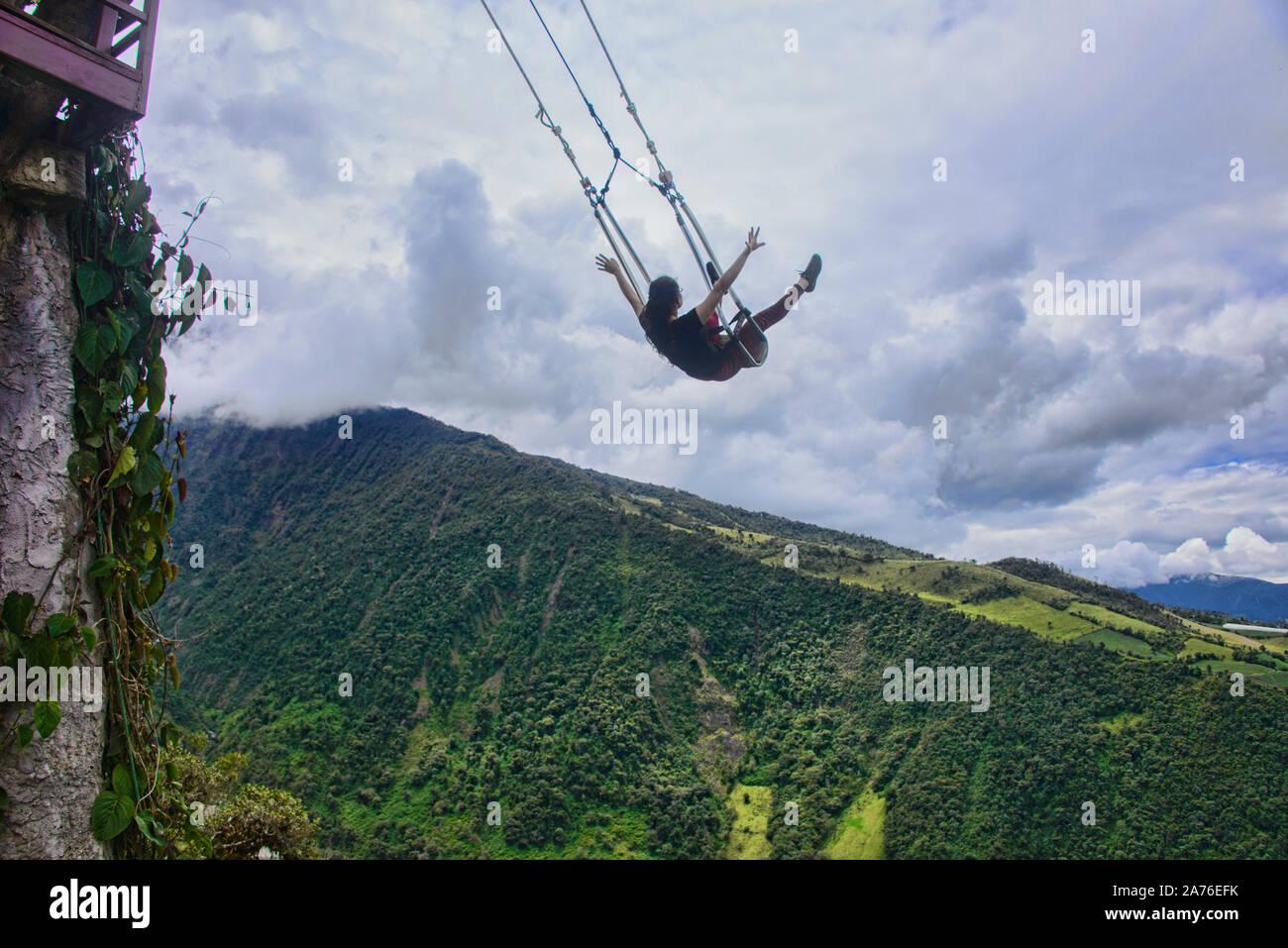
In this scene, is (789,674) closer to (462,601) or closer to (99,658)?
(462,601)

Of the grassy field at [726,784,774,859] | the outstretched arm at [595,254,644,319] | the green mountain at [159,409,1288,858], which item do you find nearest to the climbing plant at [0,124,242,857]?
the outstretched arm at [595,254,644,319]

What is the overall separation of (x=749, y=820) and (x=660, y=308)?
5266cm

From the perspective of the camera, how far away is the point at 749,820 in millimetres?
51000

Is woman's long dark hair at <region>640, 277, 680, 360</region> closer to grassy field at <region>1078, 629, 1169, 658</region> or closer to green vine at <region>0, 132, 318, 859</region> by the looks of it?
green vine at <region>0, 132, 318, 859</region>

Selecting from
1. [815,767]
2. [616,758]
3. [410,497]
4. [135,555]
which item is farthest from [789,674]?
[135,555]

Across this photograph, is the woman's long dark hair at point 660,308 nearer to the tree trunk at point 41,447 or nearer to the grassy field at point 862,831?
the tree trunk at point 41,447

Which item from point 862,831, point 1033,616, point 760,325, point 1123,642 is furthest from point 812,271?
point 1033,616

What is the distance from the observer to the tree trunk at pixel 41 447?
A: 3.75 meters

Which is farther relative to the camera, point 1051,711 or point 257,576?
point 257,576

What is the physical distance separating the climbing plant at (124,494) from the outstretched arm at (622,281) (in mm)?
2988

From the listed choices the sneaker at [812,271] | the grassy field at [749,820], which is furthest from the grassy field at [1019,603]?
the sneaker at [812,271]

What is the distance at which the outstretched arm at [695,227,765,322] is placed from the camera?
527 centimetres

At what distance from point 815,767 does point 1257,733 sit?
88.5 ft
